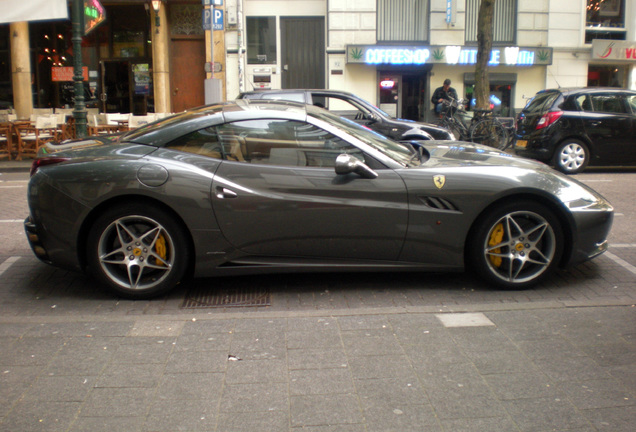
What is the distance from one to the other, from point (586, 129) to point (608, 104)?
68 cm

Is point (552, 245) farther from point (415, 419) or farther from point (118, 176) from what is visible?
point (118, 176)

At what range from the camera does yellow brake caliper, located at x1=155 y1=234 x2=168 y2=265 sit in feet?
16.0

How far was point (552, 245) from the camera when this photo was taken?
507 centimetres

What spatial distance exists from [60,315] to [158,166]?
1.27 metres

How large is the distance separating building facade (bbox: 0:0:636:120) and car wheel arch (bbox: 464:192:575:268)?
15278 mm

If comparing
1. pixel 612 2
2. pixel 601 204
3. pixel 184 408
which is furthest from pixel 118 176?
pixel 612 2

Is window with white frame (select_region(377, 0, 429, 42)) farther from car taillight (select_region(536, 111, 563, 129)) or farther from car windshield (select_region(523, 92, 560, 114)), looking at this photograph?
car taillight (select_region(536, 111, 563, 129))

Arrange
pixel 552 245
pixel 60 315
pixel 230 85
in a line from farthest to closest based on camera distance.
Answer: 1. pixel 230 85
2. pixel 552 245
3. pixel 60 315

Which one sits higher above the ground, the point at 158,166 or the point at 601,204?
the point at 158,166

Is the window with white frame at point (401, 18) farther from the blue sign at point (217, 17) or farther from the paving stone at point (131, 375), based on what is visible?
the paving stone at point (131, 375)

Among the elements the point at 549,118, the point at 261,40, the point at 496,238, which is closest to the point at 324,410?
the point at 496,238

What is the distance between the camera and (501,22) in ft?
67.5

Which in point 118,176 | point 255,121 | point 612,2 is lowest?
point 118,176

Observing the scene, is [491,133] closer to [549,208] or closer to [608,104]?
[608,104]
